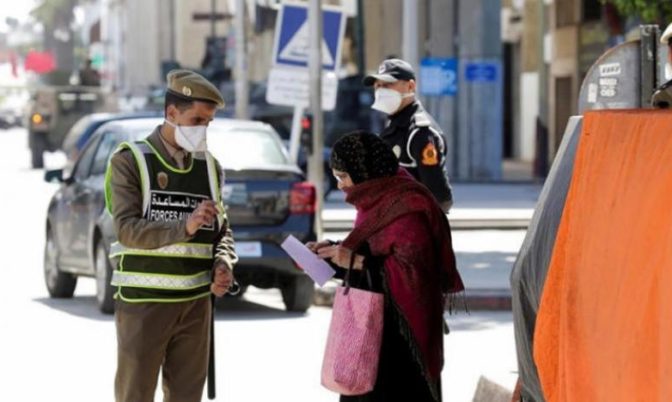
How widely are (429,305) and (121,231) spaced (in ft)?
3.80

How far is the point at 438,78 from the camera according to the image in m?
35.7

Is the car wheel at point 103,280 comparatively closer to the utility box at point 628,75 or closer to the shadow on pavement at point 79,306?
the shadow on pavement at point 79,306

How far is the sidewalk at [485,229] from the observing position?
16922 mm

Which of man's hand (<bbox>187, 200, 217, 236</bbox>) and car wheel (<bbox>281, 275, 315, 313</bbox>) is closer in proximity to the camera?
man's hand (<bbox>187, 200, 217, 236</bbox>)

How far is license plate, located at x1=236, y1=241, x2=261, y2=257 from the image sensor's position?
15.5 meters

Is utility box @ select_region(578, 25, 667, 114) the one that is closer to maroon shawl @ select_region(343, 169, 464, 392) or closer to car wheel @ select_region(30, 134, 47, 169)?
maroon shawl @ select_region(343, 169, 464, 392)

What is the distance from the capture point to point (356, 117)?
40.1 meters

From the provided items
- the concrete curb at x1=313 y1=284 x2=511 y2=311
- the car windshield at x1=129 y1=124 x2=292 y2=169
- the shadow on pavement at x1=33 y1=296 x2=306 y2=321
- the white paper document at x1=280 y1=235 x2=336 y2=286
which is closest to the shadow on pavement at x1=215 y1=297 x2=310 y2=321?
the shadow on pavement at x1=33 y1=296 x2=306 y2=321

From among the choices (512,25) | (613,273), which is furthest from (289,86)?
(512,25)

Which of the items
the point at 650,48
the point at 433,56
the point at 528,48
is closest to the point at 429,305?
the point at 650,48

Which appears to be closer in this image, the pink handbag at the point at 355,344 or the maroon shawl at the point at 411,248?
the pink handbag at the point at 355,344

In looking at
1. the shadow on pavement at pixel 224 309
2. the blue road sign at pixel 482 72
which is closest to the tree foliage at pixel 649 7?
the shadow on pavement at pixel 224 309

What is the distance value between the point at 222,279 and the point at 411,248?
699 mm

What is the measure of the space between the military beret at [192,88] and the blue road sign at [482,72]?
32275mm
